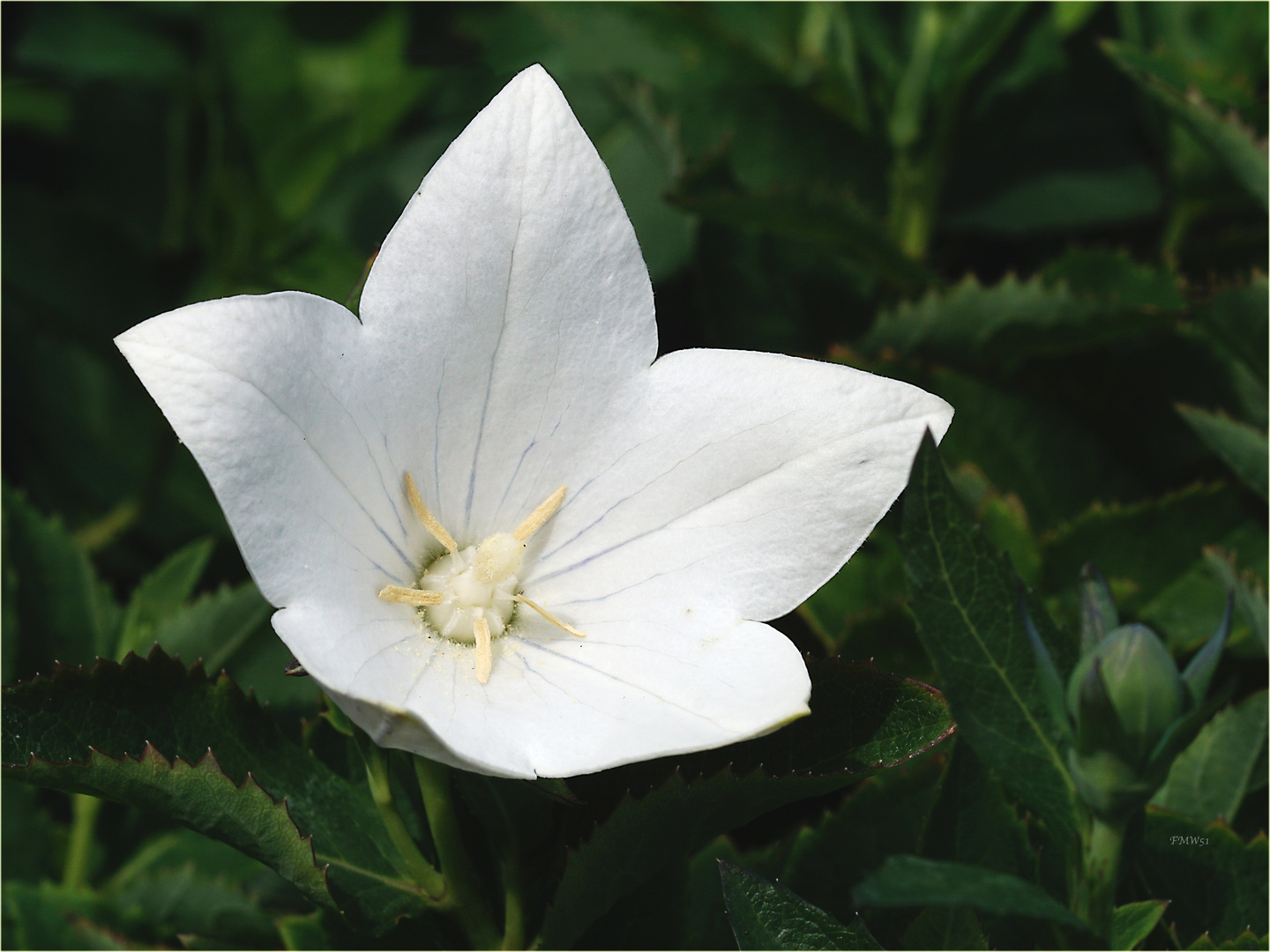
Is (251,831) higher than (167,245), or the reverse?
(167,245)

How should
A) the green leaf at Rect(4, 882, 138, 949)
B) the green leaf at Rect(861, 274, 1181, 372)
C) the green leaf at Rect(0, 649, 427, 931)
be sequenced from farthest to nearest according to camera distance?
the green leaf at Rect(861, 274, 1181, 372)
the green leaf at Rect(4, 882, 138, 949)
the green leaf at Rect(0, 649, 427, 931)

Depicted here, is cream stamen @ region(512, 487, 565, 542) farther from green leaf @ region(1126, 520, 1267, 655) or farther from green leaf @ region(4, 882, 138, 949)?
green leaf @ region(1126, 520, 1267, 655)

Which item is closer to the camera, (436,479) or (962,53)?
(436,479)

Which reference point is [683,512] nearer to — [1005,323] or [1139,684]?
[1139,684]

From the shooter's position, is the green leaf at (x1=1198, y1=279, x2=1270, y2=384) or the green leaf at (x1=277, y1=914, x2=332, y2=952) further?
the green leaf at (x1=1198, y1=279, x2=1270, y2=384)

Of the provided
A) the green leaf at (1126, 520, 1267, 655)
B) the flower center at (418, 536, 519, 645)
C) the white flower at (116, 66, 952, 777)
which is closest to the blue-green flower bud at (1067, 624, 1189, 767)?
the white flower at (116, 66, 952, 777)

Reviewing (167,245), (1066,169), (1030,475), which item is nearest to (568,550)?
(1030,475)

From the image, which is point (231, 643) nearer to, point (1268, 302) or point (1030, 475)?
point (1030, 475)

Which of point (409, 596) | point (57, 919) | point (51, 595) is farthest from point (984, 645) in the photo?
point (51, 595)
